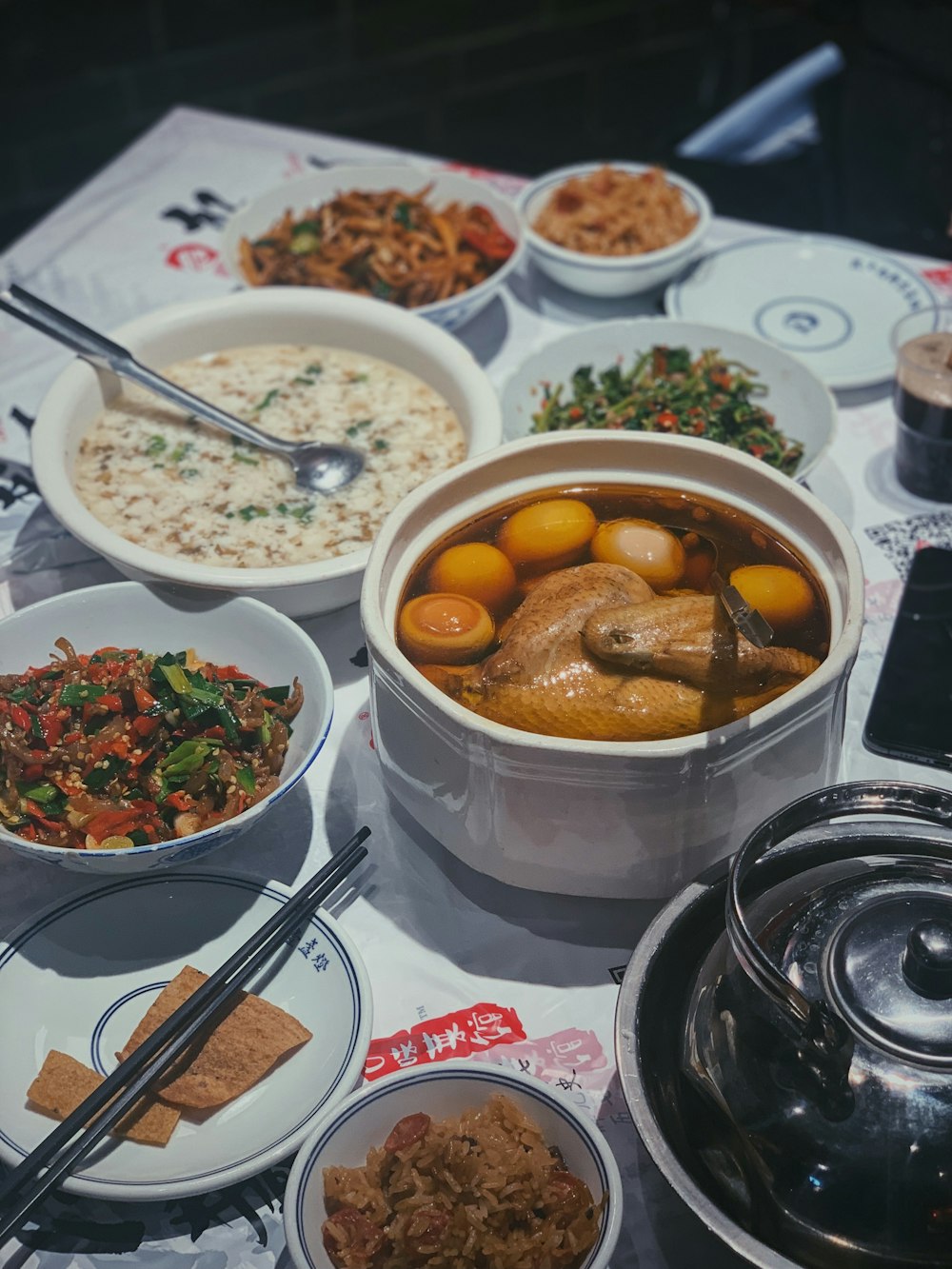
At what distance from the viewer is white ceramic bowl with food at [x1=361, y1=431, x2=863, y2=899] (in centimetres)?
118

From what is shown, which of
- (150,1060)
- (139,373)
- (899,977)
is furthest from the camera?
(139,373)

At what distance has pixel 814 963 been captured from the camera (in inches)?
41.1

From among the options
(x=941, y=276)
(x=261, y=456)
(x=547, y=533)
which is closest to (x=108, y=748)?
(x=547, y=533)

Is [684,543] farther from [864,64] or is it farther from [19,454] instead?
[864,64]

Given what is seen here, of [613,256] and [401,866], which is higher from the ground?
[613,256]

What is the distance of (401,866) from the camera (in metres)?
1.49

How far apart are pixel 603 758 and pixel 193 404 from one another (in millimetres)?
1094

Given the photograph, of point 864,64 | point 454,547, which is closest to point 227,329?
point 454,547

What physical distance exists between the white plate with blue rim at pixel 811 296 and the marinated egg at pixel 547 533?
95 cm

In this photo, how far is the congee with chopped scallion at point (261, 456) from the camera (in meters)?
1.78

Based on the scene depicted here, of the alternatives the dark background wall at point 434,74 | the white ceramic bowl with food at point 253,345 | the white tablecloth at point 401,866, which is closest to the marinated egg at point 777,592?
the white tablecloth at point 401,866

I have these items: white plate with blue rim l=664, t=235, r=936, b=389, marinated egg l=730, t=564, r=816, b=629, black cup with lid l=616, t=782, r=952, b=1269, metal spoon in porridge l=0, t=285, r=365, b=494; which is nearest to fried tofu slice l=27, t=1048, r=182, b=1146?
black cup with lid l=616, t=782, r=952, b=1269

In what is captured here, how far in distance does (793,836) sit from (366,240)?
160cm

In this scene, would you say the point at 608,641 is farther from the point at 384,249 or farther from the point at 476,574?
the point at 384,249
